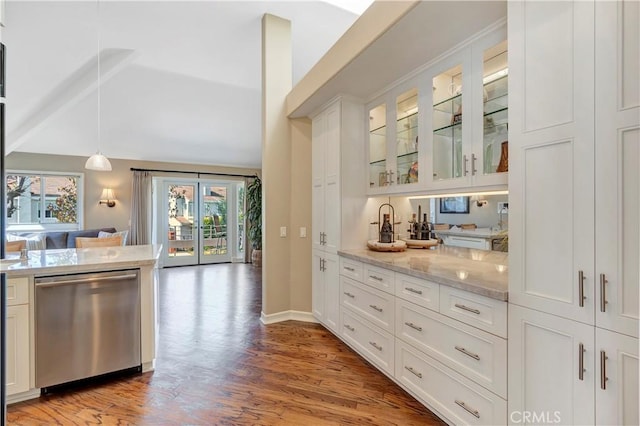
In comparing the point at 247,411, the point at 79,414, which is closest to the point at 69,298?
the point at 79,414

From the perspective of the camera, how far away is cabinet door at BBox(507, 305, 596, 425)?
Result: 1.23m

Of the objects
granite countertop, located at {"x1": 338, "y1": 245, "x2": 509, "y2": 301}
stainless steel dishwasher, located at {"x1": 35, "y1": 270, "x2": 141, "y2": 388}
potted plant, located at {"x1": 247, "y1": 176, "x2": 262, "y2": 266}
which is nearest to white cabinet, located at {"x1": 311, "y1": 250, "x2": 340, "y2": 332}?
granite countertop, located at {"x1": 338, "y1": 245, "x2": 509, "y2": 301}

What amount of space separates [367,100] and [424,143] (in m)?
0.98

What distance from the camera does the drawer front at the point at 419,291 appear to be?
188 cm

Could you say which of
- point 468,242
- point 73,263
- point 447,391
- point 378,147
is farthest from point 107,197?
point 447,391

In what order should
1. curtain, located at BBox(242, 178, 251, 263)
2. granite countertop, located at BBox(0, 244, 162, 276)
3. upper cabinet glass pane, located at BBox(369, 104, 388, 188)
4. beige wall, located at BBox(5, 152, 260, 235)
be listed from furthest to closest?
curtain, located at BBox(242, 178, 251, 263) → beige wall, located at BBox(5, 152, 260, 235) → upper cabinet glass pane, located at BBox(369, 104, 388, 188) → granite countertop, located at BBox(0, 244, 162, 276)

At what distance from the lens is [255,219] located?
293 inches

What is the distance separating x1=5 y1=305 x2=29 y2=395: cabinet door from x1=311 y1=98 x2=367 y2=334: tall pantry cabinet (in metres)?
2.40

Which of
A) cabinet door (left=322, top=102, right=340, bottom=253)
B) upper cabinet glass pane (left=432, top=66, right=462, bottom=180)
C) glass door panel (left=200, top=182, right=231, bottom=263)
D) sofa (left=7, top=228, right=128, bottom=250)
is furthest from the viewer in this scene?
glass door panel (left=200, top=182, right=231, bottom=263)

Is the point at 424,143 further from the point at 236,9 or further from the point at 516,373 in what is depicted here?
the point at 236,9

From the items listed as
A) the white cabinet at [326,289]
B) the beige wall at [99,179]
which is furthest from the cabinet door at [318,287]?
the beige wall at [99,179]

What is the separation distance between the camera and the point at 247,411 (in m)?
2.00

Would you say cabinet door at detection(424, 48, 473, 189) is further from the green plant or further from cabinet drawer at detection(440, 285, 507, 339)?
the green plant

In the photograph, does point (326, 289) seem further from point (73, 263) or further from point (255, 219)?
point (255, 219)
